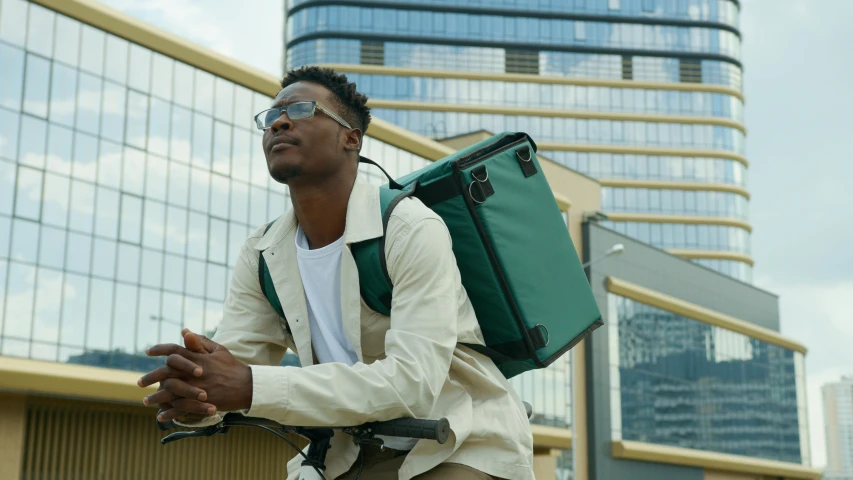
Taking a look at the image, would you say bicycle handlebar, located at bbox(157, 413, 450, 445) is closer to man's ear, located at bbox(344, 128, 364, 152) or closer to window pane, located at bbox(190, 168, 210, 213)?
man's ear, located at bbox(344, 128, 364, 152)

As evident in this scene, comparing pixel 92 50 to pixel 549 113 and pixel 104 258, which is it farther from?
pixel 549 113

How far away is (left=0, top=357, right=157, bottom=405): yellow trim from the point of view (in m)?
23.8

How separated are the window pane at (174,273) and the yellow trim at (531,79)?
54.7 metres

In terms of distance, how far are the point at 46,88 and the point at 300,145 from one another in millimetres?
25334

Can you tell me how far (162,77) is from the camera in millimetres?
29750

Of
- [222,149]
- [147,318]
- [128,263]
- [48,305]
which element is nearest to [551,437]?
[222,149]

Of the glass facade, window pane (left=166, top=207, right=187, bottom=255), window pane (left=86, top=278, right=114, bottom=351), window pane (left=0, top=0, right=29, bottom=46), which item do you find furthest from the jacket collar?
the glass facade

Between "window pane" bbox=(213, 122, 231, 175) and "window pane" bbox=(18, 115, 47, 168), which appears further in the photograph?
"window pane" bbox=(213, 122, 231, 175)

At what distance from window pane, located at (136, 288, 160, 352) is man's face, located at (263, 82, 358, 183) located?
25.9 metres

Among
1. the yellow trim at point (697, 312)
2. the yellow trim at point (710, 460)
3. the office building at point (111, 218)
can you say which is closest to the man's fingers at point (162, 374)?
the office building at point (111, 218)

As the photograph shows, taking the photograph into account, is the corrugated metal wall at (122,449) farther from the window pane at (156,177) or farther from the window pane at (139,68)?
the window pane at (139,68)

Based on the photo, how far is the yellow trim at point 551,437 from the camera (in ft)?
133

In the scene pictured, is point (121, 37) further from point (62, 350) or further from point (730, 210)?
point (730, 210)

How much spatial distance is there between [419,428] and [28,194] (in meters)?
24.8
